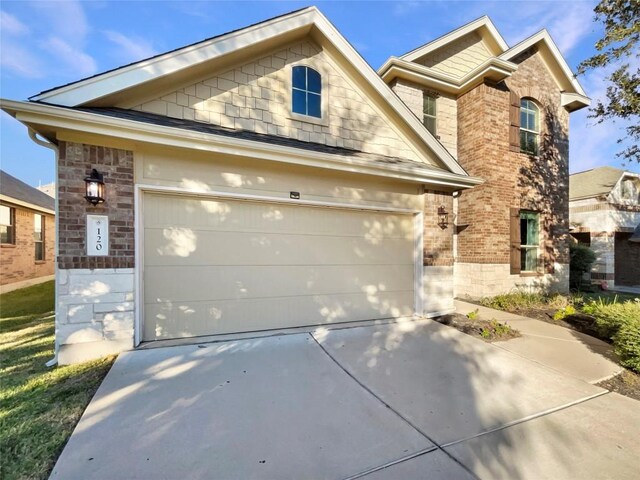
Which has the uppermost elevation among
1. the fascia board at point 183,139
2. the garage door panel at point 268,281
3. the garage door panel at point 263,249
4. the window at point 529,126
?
the window at point 529,126

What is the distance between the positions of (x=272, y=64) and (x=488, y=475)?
6548 millimetres

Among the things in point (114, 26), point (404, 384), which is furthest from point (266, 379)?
point (114, 26)

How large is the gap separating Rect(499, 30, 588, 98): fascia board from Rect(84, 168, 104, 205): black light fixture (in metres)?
11.1

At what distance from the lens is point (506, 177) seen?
8914 millimetres

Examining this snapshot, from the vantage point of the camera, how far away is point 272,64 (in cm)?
562

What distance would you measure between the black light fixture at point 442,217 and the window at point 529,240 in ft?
14.9

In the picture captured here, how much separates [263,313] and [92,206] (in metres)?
3.01

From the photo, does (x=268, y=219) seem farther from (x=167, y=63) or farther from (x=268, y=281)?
(x=167, y=63)

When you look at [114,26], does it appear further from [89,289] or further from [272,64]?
[89,289]

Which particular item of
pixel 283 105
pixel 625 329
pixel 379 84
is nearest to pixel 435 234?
pixel 625 329

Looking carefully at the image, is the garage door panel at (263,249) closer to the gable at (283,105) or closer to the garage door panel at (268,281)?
the garage door panel at (268,281)

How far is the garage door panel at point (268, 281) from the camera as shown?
457 cm

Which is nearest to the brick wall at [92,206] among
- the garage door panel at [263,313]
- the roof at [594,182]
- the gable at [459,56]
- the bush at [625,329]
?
the garage door panel at [263,313]

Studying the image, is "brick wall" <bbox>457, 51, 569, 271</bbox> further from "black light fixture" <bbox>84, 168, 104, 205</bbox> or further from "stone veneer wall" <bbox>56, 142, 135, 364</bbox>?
"black light fixture" <bbox>84, 168, 104, 205</bbox>
